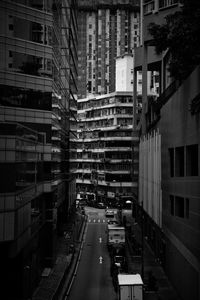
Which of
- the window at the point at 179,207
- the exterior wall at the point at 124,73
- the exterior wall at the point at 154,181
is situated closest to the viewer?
the window at the point at 179,207

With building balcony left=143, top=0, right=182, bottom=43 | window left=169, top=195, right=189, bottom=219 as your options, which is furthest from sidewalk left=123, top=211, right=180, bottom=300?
building balcony left=143, top=0, right=182, bottom=43

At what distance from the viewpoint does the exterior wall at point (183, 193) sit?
30.3 meters

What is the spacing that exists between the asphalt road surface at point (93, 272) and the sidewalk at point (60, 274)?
2.38 ft

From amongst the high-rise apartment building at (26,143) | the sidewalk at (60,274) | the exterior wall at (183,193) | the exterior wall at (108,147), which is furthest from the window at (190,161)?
the exterior wall at (108,147)

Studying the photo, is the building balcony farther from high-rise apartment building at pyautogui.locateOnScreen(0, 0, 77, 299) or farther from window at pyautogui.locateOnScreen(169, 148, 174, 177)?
window at pyautogui.locateOnScreen(169, 148, 174, 177)

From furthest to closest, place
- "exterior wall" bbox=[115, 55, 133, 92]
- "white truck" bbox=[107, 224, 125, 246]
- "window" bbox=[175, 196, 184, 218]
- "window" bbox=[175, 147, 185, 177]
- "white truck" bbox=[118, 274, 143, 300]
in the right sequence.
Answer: "exterior wall" bbox=[115, 55, 133, 92]
"white truck" bbox=[107, 224, 125, 246]
"window" bbox=[175, 147, 185, 177]
"window" bbox=[175, 196, 184, 218]
"white truck" bbox=[118, 274, 143, 300]

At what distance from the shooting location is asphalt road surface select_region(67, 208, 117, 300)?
40.5 meters

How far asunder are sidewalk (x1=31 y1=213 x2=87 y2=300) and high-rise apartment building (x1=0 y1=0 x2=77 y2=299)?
0.86 meters

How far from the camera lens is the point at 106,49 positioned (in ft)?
556

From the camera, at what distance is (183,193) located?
34.8 m

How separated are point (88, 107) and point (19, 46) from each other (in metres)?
98.0

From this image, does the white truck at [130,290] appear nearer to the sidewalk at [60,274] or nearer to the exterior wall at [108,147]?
the sidewalk at [60,274]

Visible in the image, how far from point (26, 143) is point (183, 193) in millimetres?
10175

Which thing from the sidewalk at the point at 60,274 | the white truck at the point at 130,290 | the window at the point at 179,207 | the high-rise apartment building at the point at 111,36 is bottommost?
the sidewalk at the point at 60,274
